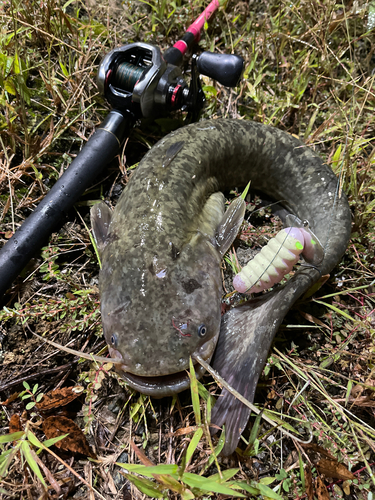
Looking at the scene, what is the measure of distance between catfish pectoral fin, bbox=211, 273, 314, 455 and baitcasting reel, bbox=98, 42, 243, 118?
1.65 meters

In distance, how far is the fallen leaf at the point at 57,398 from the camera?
2160 mm

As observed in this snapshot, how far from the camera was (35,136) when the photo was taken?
117 inches

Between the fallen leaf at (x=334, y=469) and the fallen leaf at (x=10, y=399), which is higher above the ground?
the fallen leaf at (x=10, y=399)

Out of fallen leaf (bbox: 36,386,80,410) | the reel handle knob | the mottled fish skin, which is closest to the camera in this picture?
the mottled fish skin

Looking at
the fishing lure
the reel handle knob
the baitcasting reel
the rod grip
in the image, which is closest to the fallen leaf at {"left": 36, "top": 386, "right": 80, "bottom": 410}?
the rod grip

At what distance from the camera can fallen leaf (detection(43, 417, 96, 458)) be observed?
2055 millimetres

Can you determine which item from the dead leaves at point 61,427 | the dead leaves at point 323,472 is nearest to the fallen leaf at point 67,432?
the dead leaves at point 61,427

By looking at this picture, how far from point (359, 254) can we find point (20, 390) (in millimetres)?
2639

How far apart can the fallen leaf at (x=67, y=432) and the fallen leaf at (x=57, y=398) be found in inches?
3.5

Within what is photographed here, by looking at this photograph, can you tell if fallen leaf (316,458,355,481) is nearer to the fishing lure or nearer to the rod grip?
the fishing lure

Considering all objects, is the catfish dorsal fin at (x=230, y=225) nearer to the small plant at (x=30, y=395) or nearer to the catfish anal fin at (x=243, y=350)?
the catfish anal fin at (x=243, y=350)

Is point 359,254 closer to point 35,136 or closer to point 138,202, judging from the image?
point 138,202

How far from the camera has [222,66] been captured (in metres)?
2.70

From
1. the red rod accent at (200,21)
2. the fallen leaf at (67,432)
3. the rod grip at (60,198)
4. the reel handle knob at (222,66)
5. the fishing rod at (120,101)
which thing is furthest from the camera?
the red rod accent at (200,21)
